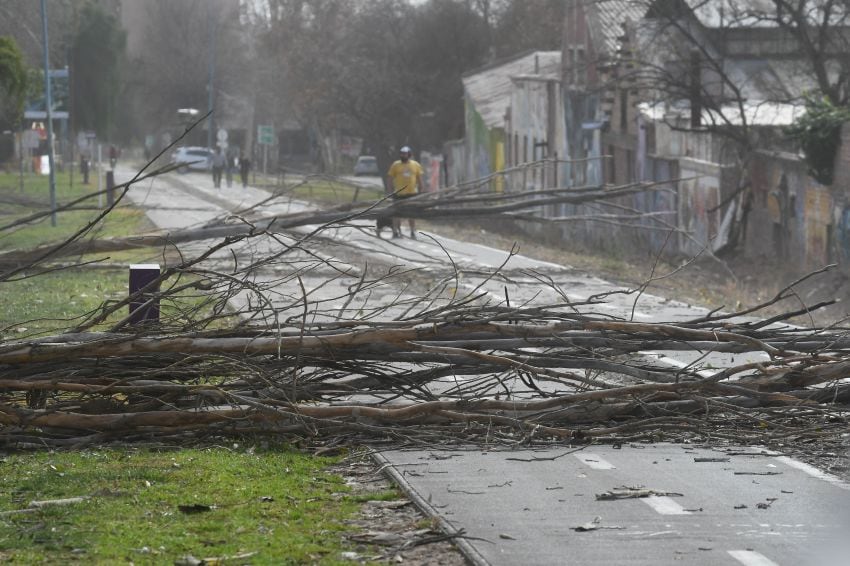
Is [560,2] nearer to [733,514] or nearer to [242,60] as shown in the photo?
[242,60]

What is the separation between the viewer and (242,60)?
351 feet

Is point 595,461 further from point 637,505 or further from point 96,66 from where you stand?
point 96,66

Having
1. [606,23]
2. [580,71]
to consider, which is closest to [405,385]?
[580,71]

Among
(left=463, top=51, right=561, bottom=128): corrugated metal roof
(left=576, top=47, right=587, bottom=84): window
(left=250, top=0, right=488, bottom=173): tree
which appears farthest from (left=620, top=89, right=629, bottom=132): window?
(left=250, top=0, right=488, bottom=173): tree

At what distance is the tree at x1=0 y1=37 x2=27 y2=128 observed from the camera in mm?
37875

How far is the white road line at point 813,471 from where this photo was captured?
7938mm

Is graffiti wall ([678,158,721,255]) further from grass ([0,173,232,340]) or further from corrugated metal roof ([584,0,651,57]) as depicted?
grass ([0,173,232,340])

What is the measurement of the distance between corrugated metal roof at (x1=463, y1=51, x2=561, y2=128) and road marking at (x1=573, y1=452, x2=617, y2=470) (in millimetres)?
54014

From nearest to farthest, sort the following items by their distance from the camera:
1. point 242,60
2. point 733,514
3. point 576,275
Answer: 1. point 733,514
2. point 576,275
3. point 242,60

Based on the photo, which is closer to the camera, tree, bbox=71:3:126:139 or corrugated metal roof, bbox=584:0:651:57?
corrugated metal roof, bbox=584:0:651:57

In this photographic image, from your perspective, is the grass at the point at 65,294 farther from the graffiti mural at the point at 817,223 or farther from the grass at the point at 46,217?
the graffiti mural at the point at 817,223

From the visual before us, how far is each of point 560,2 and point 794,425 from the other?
65.4 m

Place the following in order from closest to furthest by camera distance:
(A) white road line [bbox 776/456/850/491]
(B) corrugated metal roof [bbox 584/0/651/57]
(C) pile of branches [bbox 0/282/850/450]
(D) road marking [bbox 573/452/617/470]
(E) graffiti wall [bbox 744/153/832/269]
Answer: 1. (A) white road line [bbox 776/456/850/491]
2. (D) road marking [bbox 573/452/617/470]
3. (C) pile of branches [bbox 0/282/850/450]
4. (E) graffiti wall [bbox 744/153/832/269]
5. (B) corrugated metal roof [bbox 584/0/651/57]

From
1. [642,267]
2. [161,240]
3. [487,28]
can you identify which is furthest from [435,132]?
[161,240]
